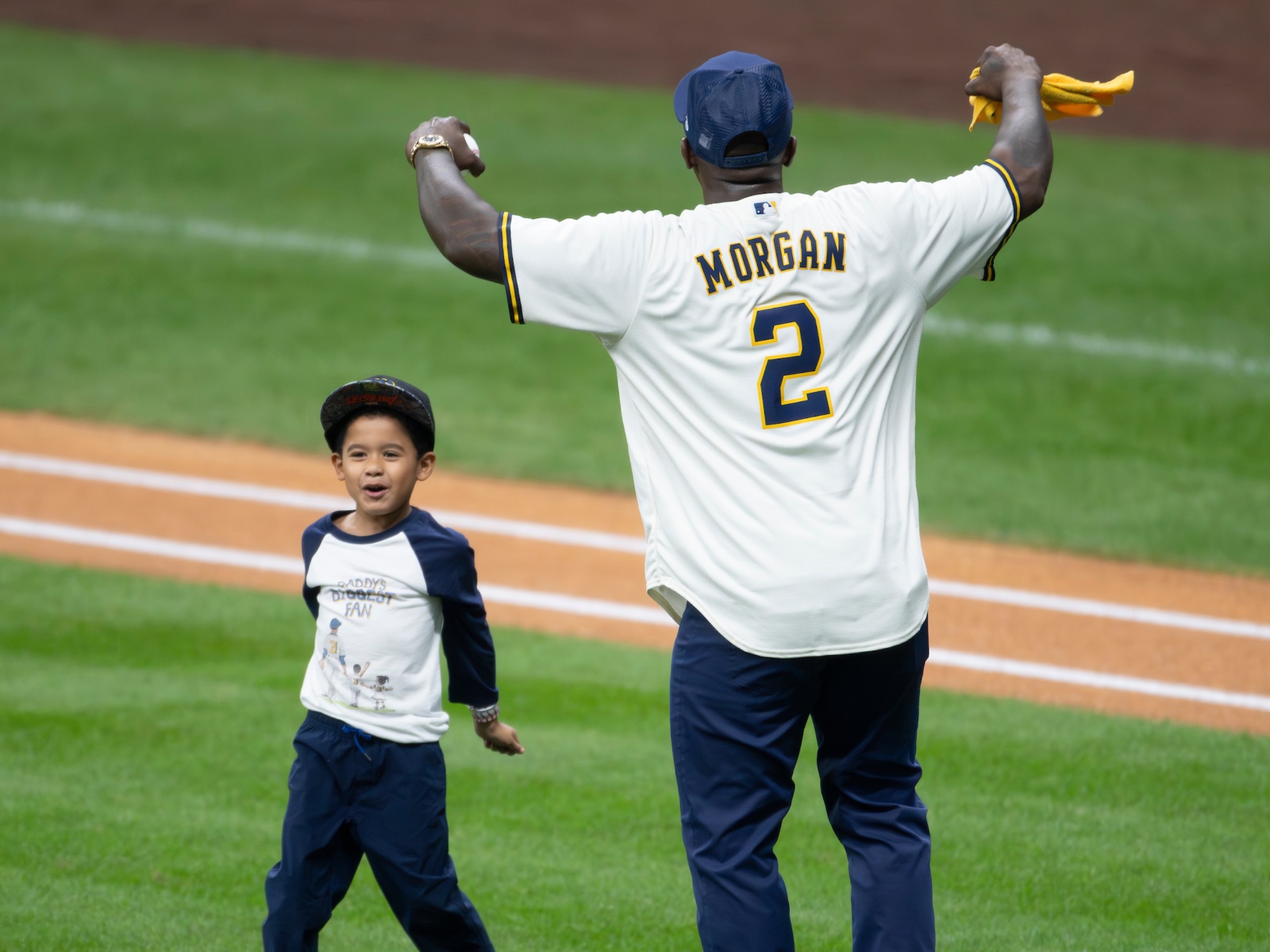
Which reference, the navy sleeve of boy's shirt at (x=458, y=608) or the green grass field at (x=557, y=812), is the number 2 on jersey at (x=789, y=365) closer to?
the navy sleeve of boy's shirt at (x=458, y=608)

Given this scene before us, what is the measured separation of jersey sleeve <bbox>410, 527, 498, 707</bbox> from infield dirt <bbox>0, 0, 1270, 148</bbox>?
15096 mm

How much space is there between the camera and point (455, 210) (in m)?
3.38

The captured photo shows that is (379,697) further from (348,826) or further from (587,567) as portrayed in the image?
(587,567)

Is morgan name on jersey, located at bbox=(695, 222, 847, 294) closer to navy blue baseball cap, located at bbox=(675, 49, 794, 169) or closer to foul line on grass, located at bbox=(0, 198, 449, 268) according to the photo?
navy blue baseball cap, located at bbox=(675, 49, 794, 169)

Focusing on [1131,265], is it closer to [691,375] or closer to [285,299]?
[285,299]

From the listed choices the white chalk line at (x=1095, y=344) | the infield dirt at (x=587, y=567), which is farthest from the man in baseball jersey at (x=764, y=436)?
the white chalk line at (x=1095, y=344)

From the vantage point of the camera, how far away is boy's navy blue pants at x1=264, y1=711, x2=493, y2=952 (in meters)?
3.68

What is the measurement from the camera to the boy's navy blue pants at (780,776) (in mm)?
3342

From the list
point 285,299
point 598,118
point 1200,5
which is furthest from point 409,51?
point 1200,5

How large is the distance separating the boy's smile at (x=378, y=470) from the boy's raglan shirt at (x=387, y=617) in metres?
0.04

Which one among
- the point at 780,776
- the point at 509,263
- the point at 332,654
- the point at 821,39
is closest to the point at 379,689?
the point at 332,654

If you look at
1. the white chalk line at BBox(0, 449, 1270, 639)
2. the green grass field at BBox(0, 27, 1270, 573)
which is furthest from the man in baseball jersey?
the green grass field at BBox(0, 27, 1270, 573)

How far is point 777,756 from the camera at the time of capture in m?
3.39

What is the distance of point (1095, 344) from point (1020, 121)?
381 inches
